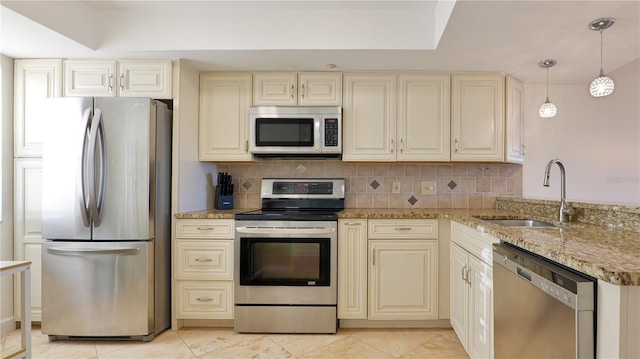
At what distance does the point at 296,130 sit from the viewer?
2715mm

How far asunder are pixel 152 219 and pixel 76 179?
21.3 inches

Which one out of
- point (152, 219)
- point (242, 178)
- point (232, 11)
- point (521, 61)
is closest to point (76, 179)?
point (152, 219)

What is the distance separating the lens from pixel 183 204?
8.45ft

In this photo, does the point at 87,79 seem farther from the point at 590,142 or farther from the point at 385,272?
the point at 590,142

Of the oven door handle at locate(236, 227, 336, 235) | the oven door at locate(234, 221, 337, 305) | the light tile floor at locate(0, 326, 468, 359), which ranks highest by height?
the oven door handle at locate(236, 227, 336, 235)

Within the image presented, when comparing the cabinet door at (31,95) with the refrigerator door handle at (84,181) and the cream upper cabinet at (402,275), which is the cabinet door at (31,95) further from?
the cream upper cabinet at (402,275)

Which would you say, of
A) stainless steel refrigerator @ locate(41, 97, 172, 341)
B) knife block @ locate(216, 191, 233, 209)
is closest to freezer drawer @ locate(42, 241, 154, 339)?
stainless steel refrigerator @ locate(41, 97, 172, 341)

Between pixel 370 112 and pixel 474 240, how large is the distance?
1.31m

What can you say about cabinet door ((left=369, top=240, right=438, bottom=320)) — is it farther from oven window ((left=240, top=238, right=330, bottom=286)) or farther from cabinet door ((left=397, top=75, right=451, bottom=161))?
cabinet door ((left=397, top=75, right=451, bottom=161))

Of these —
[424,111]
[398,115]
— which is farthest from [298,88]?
[424,111]

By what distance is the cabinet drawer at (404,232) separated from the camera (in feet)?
8.14

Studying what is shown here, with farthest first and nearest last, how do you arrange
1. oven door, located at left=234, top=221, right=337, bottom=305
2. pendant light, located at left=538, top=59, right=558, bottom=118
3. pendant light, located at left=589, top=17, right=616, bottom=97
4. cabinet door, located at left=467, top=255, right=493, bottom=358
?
oven door, located at left=234, top=221, right=337, bottom=305 < pendant light, located at left=538, top=59, right=558, bottom=118 < pendant light, located at left=589, top=17, right=616, bottom=97 < cabinet door, located at left=467, top=255, right=493, bottom=358

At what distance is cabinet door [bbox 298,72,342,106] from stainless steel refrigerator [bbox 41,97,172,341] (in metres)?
1.15

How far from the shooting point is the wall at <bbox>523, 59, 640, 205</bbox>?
3088mm
